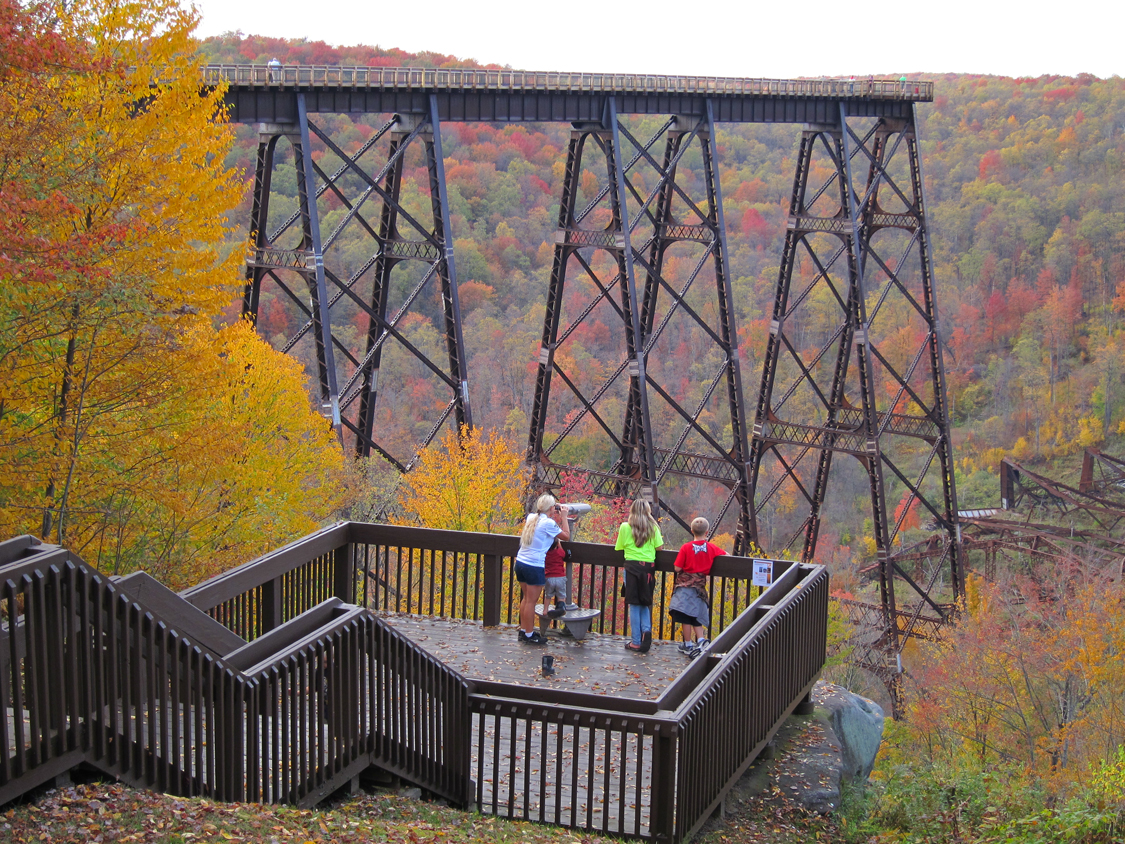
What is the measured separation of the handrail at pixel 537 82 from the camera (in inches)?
622

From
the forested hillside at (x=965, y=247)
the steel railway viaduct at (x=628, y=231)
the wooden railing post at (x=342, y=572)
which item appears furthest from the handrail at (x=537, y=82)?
the forested hillside at (x=965, y=247)

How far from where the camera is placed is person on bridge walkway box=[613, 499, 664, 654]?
8.27 meters

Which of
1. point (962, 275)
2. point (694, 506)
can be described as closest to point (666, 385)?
point (694, 506)

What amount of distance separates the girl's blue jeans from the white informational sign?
84 cm

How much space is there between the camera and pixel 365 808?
5.82 m

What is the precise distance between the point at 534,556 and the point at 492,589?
2.08 ft

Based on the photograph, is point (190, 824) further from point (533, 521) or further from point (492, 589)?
point (492, 589)

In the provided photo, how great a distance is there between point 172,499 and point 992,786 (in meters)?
7.84

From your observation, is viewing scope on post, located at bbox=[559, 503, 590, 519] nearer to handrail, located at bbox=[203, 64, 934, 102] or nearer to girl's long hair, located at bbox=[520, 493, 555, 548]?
girl's long hair, located at bbox=[520, 493, 555, 548]

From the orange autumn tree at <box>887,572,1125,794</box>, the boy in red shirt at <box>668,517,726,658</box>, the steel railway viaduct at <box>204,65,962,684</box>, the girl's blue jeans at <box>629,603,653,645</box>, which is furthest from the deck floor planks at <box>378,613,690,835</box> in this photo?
the orange autumn tree at <box>887,572,1125,794</box>

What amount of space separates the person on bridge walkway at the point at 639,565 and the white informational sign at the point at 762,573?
754 millimetres

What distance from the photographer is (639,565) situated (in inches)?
326

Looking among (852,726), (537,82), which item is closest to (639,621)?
(852,726)

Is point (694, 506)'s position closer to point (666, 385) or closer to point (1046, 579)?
point (666, 385)
